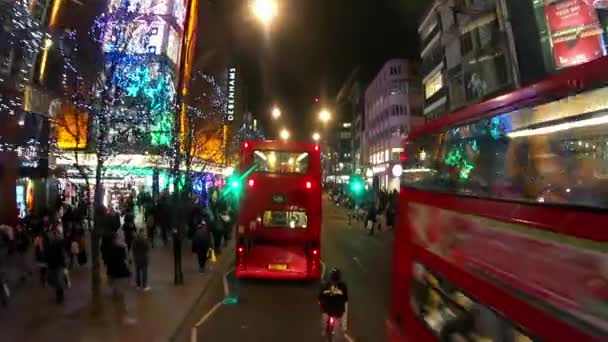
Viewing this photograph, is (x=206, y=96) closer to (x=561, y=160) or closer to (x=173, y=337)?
(x=173, y=337)

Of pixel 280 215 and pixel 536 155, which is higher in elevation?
pixel 536 155

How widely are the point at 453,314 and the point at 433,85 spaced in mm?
47793

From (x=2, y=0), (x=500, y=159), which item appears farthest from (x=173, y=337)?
(x=500, y=159)

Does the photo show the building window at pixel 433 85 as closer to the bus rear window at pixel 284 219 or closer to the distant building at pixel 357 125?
the bus rear window at pixel 284 219

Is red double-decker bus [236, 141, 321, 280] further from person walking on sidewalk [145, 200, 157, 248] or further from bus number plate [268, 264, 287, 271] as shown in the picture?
person walking on sidewalk [145, 200, 157, 248]

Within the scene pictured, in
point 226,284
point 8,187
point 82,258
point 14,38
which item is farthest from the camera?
point 8,187

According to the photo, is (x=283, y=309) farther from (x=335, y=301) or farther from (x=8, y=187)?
(x=8, y=187)

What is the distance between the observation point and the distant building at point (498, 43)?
21.1 m

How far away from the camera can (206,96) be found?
36906 mm

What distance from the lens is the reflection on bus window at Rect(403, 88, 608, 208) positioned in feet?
12.0

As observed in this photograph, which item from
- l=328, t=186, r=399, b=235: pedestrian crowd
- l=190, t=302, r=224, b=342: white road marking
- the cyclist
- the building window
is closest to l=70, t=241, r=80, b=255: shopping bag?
l=190, t=302, r=224, b=342: white road marking

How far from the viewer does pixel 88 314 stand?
12031 mm

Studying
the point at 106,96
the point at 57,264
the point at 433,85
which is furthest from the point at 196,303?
the point at 433,85

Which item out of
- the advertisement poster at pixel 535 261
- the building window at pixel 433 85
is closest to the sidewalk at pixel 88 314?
the advertisement poster at pixel 535 261
